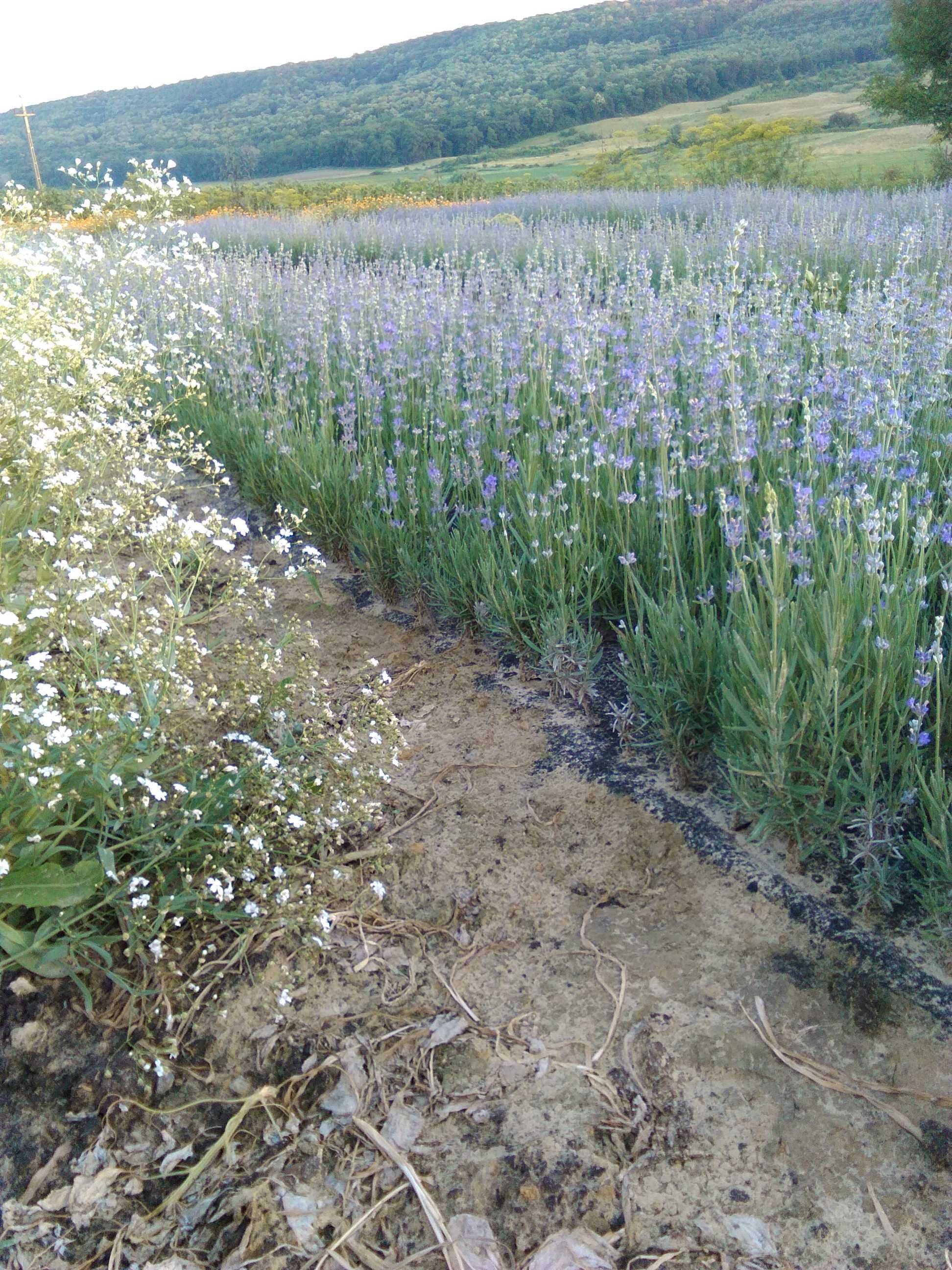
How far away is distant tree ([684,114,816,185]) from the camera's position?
17641mm

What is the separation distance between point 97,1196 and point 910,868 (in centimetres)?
190

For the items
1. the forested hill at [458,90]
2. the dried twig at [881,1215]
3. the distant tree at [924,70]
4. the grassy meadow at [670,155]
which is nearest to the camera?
the dried twig at [881,1215]

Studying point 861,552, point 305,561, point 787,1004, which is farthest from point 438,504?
point 787,1004

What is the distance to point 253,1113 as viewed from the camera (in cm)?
191

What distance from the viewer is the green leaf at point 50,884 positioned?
6.49 feet

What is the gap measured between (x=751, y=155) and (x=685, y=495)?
1831 cm

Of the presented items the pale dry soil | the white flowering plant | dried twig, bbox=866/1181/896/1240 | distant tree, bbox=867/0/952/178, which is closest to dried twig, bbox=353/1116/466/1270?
the pale dry soil

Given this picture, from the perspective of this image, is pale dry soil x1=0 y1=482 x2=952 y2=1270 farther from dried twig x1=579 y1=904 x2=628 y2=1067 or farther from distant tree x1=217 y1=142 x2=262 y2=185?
distant tree x1=217 y1=142 x2=262 y2=185

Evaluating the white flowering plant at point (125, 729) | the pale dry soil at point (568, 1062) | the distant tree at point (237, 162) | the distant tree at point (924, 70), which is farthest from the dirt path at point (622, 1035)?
the distant tree at point (237, 162)

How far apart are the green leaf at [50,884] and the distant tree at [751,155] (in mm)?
16276

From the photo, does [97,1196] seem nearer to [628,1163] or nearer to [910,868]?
[628,1163]

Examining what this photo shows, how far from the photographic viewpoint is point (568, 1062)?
1932 millimetres

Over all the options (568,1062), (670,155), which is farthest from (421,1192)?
(670,155)

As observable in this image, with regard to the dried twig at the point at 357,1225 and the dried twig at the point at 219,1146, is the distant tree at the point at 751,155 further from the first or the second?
the dried twig at the point at 357,1225
